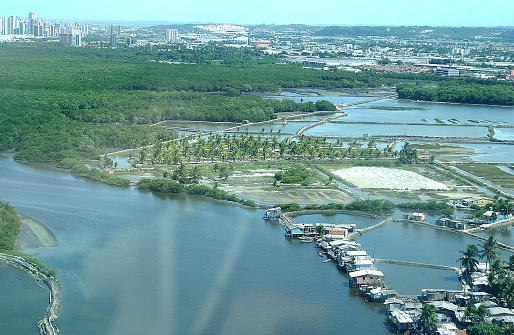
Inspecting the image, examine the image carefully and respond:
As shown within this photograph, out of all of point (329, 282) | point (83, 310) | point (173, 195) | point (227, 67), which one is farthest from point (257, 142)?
point (227, 67)

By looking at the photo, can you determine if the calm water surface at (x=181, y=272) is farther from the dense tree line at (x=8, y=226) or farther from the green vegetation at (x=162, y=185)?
the dense tree line at (x=8, y=226)

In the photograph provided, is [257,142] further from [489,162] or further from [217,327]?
[217,327]

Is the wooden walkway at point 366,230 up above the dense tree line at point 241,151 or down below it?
below

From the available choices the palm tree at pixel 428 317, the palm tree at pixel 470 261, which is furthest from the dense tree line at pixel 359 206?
the palm tree at pixel 428 317

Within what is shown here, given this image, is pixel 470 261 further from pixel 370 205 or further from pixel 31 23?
pixel 31 23

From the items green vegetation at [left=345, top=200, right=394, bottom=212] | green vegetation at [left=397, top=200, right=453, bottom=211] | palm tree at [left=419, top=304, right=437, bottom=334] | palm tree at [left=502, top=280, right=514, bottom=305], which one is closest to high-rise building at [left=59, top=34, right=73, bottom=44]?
green vegetation at [left=345, top=200, right=394, bottom=212]

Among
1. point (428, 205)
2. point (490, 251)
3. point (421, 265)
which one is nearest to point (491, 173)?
point (428, 205)
